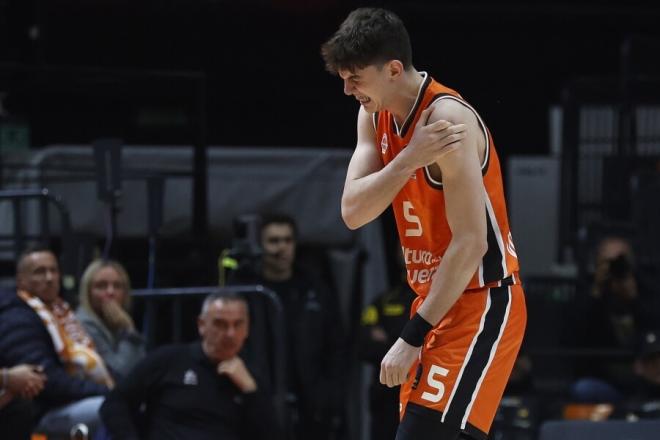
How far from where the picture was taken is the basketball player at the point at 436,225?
4445 mm

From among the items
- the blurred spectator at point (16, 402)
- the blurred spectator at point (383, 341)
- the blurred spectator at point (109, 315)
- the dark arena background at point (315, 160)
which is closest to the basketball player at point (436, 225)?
the dark arena background at point (315, 160)

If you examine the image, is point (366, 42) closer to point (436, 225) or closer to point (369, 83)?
point (369, 83)

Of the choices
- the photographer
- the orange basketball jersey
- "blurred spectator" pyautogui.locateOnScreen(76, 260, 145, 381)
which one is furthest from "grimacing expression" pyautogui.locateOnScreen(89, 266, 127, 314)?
the orange basketball jersey

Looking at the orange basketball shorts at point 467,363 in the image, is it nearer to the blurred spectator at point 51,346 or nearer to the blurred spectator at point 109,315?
the blurred spectator at point 51,346

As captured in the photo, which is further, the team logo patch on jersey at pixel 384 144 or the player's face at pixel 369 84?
the team logo patch on jersey at pixel 384 144

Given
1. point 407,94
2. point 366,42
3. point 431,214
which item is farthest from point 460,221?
point 366,42

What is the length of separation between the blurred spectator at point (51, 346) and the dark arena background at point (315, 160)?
0.68m

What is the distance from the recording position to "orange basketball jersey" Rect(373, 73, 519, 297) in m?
4.56

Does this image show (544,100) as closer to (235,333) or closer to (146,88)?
(146,88)

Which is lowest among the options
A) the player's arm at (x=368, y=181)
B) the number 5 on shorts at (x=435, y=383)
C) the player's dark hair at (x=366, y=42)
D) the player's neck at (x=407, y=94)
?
the number 5 on shorts at (x=435, y=383)

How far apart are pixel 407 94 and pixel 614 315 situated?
16.4 ft

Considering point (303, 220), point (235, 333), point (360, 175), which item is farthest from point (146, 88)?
point (360, 175)

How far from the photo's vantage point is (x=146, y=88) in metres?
9.30

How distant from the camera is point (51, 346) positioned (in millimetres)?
7523
